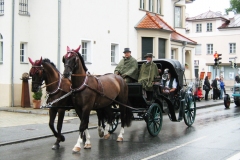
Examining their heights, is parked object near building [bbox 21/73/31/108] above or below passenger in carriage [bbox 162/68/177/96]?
below

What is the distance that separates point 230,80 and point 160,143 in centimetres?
5041

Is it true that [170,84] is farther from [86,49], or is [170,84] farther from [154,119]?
[86,49]

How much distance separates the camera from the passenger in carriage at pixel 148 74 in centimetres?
1186

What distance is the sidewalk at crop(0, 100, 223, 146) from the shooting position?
11984mm

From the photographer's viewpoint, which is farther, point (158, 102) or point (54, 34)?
point (54, 34)

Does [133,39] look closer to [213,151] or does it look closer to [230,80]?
[213,151]

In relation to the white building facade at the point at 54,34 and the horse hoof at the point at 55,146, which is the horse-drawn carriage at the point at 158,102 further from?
the white building facade at the point at 54,34

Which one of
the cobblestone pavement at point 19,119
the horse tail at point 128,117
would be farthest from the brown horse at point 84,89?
the cobblestone pavement at point 19,119

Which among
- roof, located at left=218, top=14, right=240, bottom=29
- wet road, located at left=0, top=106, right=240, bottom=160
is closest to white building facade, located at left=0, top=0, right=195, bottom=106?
wet road, located at left=0, top=106, right=240, bottom=160

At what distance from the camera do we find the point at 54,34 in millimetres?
20469

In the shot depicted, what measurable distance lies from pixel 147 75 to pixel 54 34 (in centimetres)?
969

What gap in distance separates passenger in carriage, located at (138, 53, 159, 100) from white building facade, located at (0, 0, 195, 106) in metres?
8.73

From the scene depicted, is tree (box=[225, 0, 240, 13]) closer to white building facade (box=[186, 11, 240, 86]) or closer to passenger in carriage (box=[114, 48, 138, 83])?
white building facade (box=[186, 11, 240, 86])

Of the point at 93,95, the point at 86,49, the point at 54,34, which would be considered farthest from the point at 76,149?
the point at 86,49
